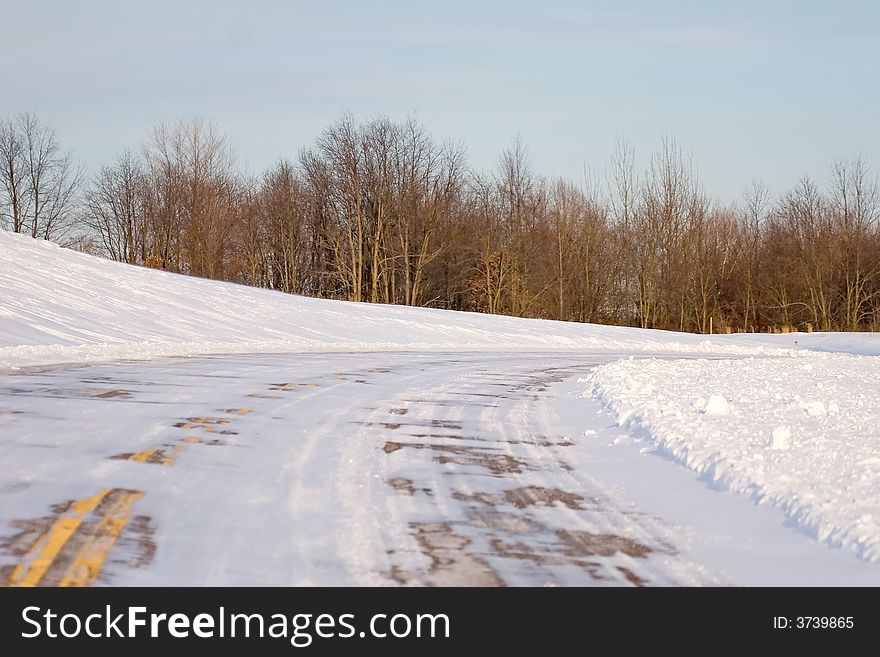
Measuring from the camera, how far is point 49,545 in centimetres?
549

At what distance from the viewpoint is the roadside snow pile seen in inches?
258

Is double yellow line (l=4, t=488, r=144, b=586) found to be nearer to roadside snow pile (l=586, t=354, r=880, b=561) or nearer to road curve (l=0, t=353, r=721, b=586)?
road curve (l=0, t=353, r=721, b=586)

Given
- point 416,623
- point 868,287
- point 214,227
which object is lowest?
point 416,623

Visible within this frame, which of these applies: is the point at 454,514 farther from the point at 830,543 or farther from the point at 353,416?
the point at 353,416

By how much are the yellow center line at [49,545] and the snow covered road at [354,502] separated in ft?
0.05

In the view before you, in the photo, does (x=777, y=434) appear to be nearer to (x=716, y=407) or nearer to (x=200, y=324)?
(x=716, y=407)

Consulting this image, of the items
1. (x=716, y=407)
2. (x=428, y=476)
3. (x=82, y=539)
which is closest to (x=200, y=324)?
(x=716, y=407)

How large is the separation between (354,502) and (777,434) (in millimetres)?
4508

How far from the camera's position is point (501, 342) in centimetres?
3894

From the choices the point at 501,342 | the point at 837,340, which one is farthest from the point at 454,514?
the point at 837,340

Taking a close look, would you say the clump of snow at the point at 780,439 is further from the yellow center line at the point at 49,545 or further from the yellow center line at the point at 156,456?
the yellow center line at the point at 49,545

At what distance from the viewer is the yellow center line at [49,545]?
4887 millimetres

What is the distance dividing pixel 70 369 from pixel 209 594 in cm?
1322

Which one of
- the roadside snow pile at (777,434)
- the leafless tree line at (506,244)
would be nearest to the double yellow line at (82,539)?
the roadside snow pile at (777,434)
